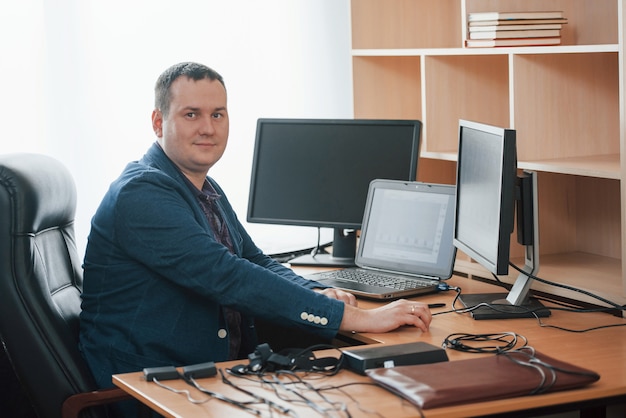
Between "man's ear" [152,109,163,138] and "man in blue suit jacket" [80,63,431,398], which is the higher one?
"man's ear" [152,109,163,138]

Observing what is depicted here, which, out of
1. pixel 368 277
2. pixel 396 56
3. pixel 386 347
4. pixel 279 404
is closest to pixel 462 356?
pixel 386 347

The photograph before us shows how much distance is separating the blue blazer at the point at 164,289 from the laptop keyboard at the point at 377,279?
0.45 metres

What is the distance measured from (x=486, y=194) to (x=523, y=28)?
0.64m

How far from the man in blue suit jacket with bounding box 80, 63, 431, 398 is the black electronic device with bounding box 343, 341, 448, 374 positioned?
0.80 ft

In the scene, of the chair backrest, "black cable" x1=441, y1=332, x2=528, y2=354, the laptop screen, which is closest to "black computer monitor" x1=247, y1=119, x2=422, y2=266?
the laptop screen

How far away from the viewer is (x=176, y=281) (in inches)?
90.8

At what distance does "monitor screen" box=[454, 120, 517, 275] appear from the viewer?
7.44 feet

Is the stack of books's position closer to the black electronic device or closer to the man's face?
the man's face

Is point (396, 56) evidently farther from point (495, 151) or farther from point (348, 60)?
point (495, 151)

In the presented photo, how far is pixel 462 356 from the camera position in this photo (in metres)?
2.07

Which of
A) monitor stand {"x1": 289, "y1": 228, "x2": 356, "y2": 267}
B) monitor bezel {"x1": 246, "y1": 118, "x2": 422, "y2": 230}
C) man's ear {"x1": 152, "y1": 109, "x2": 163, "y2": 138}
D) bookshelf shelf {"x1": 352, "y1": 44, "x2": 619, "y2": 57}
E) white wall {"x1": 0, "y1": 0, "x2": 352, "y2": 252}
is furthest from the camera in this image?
white wall {"x1": 0, "y1": 0, "x2": 352, "y2": 252}

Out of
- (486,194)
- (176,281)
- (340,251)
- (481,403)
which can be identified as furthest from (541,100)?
(481,403)

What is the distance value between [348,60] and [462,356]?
1.99m

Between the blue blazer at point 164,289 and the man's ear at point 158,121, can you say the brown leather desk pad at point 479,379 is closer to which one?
the blue blazer at point 164,289
